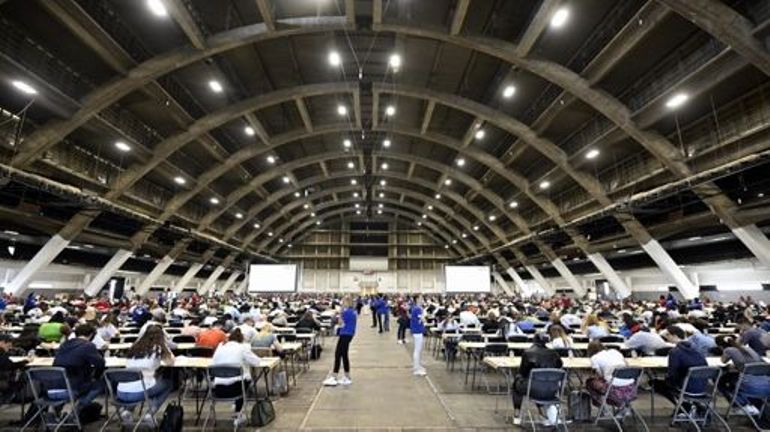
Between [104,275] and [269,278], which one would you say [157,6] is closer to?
[104,275]

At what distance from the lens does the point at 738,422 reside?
617 centimetres

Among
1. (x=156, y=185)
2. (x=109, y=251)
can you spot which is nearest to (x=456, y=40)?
(x=156, y=185)

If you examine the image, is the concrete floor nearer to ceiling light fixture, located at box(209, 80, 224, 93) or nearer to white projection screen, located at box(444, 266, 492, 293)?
ceiling light fixture, located at box(209, 80, 224, 93)

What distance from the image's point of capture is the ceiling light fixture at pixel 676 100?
13.5 metres

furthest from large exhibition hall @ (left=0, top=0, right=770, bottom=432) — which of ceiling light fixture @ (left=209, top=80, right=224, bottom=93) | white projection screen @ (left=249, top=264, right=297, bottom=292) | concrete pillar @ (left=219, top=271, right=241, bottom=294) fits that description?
concrete pillar @ (left=219, top=271, right=241, bottom=294)

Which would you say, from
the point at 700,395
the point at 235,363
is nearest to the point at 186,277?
the point at 235,363

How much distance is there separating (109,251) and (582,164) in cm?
3291

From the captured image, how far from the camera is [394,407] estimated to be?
23.2ft

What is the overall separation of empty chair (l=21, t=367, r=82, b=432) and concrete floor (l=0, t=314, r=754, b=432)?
510mm

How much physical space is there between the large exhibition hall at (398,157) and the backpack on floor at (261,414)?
0.15 ft

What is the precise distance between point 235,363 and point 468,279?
30.7 m

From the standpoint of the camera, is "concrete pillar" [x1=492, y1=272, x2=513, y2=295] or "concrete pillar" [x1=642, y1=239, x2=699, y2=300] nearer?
"concrete pillar" [x1=642, y1=239, x2=699, y2=300]

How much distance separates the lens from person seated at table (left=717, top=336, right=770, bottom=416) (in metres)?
5.69

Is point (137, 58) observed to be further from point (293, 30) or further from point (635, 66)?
point (635, 66)
